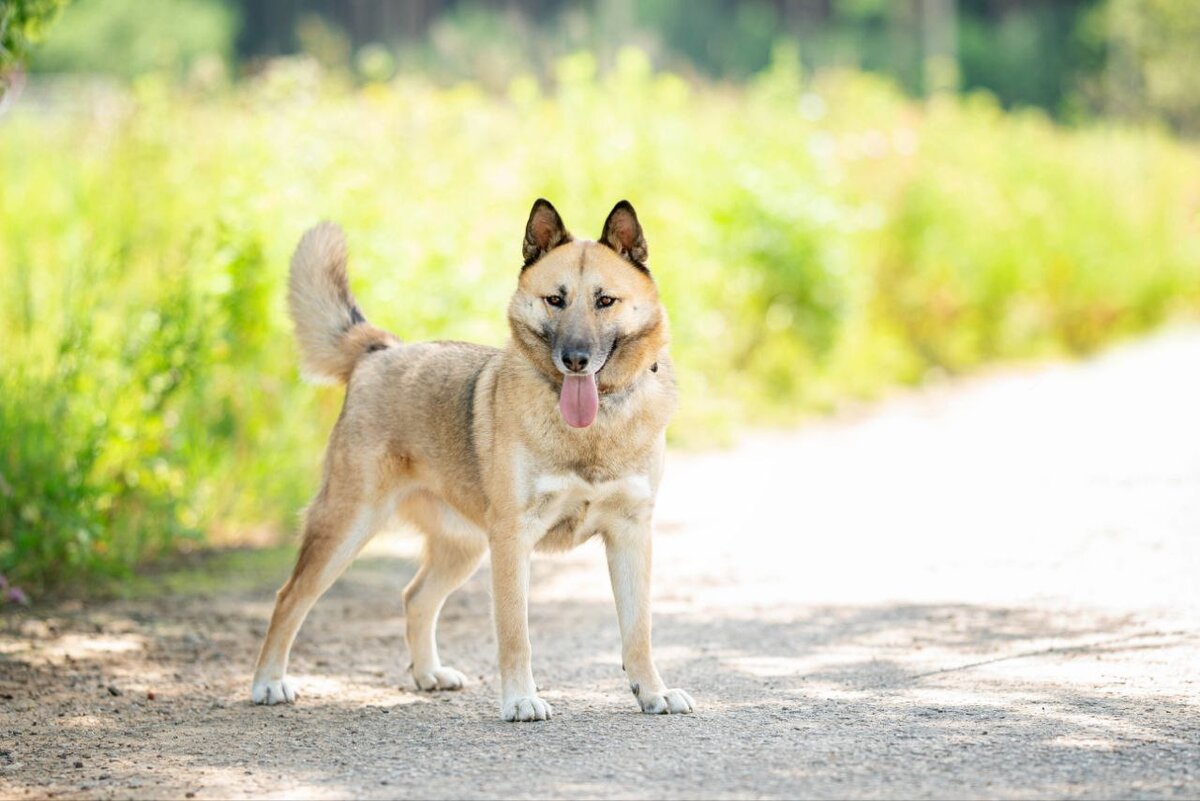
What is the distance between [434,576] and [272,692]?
2.28 feet

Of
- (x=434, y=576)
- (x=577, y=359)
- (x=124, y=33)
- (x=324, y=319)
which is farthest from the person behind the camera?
(x=124, y=33)

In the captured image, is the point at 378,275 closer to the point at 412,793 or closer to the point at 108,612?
the point at 108,612

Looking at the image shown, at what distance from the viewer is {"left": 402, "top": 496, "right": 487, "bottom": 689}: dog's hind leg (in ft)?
17.7

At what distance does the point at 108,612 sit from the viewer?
6.45m

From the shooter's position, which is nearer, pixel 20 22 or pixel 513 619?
pixel 513 619

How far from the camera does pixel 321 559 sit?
208 inches

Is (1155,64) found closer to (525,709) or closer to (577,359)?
(577,359)

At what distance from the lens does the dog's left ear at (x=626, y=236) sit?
16.0 ft

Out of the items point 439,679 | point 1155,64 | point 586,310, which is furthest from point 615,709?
point 1155,64

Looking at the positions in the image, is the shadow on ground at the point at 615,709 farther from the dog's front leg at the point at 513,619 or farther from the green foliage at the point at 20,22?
the green foliage at the point at 20,22

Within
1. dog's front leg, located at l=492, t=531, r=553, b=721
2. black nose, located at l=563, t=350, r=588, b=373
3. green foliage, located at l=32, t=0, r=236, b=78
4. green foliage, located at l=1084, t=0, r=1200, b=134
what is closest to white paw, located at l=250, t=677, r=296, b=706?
dog's front leg, located at l=492, t=531, r=553, b=721

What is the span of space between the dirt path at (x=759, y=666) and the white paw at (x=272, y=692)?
6cm

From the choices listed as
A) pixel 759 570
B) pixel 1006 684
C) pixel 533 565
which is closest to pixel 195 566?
pixel 533 565

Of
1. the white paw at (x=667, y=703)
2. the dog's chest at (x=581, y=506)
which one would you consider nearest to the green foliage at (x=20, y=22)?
the dog's chest at (x=581, y=506)
